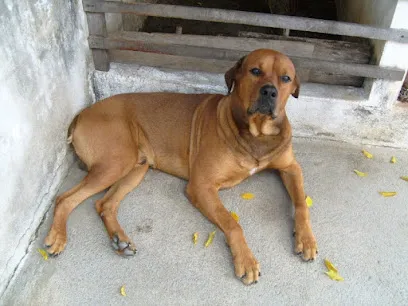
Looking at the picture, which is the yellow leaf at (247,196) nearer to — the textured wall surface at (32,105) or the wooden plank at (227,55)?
the wooden plank at (227,55)

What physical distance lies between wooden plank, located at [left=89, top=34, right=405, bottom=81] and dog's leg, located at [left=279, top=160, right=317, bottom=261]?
0.88 meters

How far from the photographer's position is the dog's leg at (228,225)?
8.69 ft

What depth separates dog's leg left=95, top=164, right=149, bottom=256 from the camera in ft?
9.20

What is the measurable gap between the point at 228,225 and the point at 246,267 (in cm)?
33

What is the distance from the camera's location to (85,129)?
3.21 metres

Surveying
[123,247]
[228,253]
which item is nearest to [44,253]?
[123,247]

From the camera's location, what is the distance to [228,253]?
2.83m

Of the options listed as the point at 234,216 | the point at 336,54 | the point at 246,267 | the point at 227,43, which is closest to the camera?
the point at 246,267

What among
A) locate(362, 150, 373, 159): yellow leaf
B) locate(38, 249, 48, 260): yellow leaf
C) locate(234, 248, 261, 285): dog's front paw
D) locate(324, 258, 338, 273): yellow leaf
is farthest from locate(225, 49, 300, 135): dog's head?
locate(38, 249, 48, 260): yellow leaf

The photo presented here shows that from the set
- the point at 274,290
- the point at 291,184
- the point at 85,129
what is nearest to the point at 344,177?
the point at 291,184

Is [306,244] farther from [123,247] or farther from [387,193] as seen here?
[123,247]

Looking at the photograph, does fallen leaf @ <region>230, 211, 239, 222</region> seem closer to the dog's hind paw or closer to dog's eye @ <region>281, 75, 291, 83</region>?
the dog's hind paw

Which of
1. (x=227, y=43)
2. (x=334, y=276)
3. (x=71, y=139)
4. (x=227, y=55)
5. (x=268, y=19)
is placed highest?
(x=268, y=19)

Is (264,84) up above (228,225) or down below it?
above
